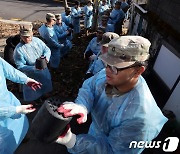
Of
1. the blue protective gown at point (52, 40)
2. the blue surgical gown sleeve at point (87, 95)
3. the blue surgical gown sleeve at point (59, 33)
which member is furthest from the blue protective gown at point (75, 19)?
the blue surgical gown sleeve at point (87, 95)

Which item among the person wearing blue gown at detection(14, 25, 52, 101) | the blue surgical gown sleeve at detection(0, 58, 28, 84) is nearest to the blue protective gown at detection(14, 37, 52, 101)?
the person wearing blue gown at detection(14, 25, 52, 101)

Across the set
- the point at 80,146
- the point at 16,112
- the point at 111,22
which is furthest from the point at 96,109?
the point at 111,22

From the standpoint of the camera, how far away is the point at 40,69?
14.9 feet

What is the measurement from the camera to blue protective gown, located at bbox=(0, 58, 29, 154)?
2898 mm

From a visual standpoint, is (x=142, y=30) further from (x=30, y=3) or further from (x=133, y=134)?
(x=30, y=3)

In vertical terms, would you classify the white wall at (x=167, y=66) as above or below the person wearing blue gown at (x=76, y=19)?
above

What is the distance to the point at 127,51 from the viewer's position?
1.79 m

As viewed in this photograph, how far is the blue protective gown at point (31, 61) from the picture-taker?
443cm

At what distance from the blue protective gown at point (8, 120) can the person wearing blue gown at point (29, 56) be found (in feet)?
3.43

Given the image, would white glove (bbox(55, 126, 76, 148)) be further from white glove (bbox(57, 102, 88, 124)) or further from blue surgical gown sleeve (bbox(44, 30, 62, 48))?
blue surgical gown sleeve (bbox(44, 30, 62, 48))

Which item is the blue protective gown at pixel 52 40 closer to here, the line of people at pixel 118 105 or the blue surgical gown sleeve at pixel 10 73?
the blue surgical gown sleeve at pixel 10 73

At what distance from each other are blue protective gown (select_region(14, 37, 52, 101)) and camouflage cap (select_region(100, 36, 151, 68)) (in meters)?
3.00

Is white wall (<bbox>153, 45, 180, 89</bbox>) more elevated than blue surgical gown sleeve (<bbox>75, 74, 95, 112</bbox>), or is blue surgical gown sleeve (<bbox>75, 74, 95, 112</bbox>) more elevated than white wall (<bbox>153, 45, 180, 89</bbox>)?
blue surgical gown sleeve (<bbox>75, 74, 95, 112</bbox>)

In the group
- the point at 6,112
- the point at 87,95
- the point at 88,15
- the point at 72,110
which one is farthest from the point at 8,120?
the point at 88,15
